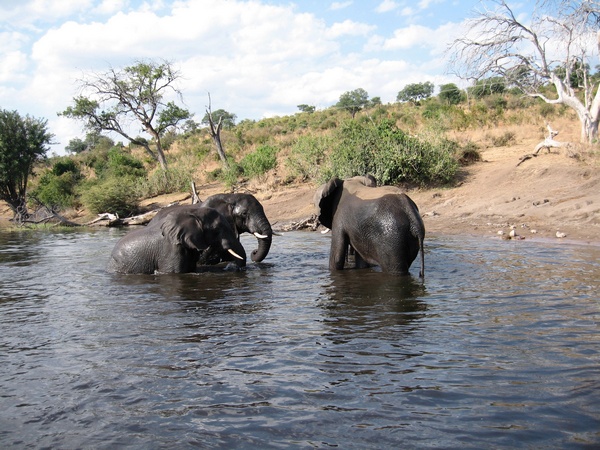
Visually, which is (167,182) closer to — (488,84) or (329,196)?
(488,84)

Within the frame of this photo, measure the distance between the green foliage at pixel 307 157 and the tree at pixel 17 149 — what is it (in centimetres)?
1317

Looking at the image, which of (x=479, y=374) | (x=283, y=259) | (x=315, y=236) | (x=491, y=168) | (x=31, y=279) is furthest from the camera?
(x=491, y=168)

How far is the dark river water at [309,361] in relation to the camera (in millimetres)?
3828

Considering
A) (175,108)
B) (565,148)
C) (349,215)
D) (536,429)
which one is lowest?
(536,429)

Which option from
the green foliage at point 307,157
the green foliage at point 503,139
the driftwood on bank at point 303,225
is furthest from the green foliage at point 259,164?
the green foliage at point 503,139

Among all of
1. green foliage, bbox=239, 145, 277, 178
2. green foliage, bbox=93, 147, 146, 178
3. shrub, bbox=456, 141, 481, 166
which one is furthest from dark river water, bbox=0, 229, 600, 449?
green foliage, bbox=93, 147, 146, 178

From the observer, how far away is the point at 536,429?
3.71 m

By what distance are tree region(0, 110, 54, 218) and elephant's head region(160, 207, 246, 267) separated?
839 inches

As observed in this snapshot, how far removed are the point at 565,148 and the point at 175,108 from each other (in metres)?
25.6

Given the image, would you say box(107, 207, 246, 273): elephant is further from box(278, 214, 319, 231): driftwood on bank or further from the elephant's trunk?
box(278, 214, 319, 231): driftwood on bank

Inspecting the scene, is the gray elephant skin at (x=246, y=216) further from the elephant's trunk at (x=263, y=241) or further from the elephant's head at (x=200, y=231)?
the elephant's head at (x=200, y=231)

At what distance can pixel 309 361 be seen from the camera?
512 centimetres

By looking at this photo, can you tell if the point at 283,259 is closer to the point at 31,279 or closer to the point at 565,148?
the point at 31,279

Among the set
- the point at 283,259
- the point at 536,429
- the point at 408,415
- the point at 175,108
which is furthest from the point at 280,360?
the point at 175,108
